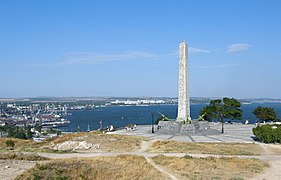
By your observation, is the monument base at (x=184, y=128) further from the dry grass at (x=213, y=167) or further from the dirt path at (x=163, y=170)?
the dirt path at (x=163, y=170)

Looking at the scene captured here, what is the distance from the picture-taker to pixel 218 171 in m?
16.7

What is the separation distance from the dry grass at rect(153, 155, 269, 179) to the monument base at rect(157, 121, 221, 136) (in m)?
15.0

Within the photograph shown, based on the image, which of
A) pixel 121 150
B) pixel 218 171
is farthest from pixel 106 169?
pixel 121 150

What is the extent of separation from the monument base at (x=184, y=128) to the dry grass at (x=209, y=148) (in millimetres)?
7929

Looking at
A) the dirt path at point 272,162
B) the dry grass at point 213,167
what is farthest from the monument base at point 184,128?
the dry grass at point 213,167

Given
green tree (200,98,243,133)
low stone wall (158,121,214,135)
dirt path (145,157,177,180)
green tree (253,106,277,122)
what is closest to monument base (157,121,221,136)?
low stone wall (158,121,214,135)

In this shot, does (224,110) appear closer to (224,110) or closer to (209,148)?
(224,110)

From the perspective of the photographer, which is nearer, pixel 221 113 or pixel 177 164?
pixel 177 164

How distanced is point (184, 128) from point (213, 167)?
17.5 meters

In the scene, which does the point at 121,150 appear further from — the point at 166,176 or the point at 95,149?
the point at 166,176

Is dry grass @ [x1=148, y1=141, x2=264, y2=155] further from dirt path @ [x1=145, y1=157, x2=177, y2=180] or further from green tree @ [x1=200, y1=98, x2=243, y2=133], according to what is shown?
green tree @ [x1=200, y1=98, x2=243, y2=133]

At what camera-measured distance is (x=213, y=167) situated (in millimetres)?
17500

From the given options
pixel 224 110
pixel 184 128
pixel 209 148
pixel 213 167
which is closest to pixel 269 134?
pixel 209 148

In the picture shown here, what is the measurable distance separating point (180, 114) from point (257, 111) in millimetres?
20075
